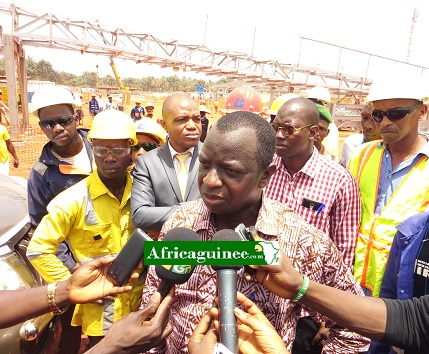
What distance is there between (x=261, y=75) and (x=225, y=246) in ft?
68.5

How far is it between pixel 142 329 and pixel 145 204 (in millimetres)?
1213

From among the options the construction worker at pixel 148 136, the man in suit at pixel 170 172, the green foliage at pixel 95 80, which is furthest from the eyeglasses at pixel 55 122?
the green foliage at pixel 95 80

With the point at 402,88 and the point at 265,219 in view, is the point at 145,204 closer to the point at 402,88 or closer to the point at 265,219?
the point at 265,219

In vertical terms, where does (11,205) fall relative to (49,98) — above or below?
below

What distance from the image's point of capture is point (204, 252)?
3.52 feet

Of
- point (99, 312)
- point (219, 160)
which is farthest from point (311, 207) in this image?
point (99, 312)

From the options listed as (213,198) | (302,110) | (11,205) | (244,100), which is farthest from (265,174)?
(244,100)

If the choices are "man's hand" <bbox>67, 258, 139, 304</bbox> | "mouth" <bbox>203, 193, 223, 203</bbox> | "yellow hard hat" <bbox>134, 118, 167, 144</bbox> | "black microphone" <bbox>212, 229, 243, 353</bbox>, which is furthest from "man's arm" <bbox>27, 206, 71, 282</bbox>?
"black microphone" <bbox>212, 229, 243, 353</bbox>

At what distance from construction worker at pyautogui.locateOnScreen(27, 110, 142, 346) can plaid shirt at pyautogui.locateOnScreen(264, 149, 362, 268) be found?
125 centimetres

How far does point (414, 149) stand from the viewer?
2.60m

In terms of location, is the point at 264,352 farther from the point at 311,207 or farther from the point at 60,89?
Answer: the point at 60,89

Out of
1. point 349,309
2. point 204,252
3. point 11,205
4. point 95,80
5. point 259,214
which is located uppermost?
point 95,80

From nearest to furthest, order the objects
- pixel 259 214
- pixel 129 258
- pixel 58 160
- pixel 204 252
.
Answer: pixel 204 252
pixel 129 258
pixel 259 214
pixel 58 160

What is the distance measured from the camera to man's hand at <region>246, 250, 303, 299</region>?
136 centimetres
